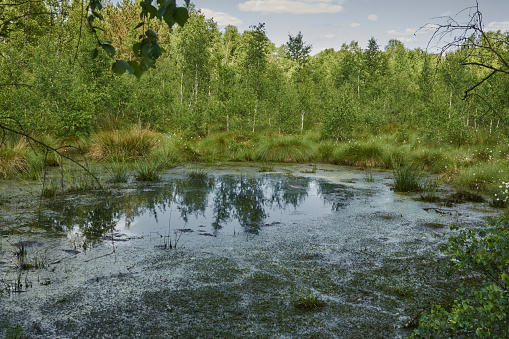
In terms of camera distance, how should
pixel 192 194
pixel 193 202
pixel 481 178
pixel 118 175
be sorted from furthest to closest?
pixel 118 175
pixel 481 178
pixel 192 194
pixel 193 202

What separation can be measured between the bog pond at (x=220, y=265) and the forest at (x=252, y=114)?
1046 mm

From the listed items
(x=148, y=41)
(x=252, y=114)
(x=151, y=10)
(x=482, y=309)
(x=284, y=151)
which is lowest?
(x=482, y=309)

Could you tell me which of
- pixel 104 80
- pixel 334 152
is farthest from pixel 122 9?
pixel 334 152


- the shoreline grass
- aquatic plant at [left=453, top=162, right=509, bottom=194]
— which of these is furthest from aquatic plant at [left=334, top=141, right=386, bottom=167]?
aquatic plant at [left=453, top=162, right=509, bottom=194]

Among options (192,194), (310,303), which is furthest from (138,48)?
(192,194)

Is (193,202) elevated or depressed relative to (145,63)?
depressed

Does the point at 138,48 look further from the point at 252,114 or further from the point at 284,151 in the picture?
the point at 252,114

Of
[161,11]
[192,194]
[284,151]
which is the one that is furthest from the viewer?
[284,151]

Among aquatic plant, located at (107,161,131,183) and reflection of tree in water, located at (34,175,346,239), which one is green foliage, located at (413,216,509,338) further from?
aquatic plant, located at (107,161,131,183)

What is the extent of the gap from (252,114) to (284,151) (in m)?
5.83

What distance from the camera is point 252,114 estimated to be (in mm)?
16609

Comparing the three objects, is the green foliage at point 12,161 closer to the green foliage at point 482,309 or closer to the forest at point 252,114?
the forest at point 252,114

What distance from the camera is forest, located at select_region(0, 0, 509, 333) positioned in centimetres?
702

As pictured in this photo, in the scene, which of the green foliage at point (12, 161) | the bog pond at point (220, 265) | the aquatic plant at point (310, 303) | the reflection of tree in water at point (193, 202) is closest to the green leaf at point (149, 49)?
the bog pond at point (220, 265)
